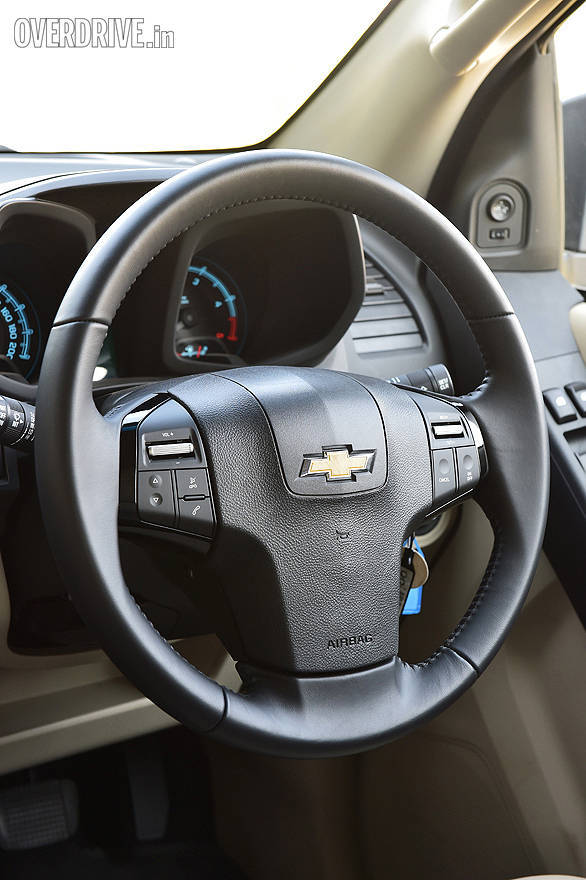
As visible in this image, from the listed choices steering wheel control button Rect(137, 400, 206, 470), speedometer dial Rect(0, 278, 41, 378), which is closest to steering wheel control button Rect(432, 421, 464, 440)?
steering wheel control button Rect(137, 400, 206, 470)

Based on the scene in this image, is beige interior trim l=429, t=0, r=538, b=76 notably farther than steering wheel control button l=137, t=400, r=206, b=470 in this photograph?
Yes

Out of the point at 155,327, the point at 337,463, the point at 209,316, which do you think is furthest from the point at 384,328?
the point at 337,463

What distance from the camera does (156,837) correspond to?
5.48 ft

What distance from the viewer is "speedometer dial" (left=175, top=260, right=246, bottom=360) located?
1.35m

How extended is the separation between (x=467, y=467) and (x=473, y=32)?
81 cm

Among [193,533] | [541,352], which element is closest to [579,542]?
[541,352]

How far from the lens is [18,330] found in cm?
122

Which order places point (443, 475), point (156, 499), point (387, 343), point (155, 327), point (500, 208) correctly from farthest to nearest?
point (500, 208), point (387, 343), point (155, 327), point (443, 475), point (156, 499)

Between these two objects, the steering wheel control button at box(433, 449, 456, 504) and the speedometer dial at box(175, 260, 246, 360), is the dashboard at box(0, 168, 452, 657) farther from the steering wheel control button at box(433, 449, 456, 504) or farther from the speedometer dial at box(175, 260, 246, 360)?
the steering wheel control button at box(433, 449, 456, 504)

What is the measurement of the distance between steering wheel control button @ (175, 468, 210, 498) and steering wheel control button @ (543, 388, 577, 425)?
2.61 ft

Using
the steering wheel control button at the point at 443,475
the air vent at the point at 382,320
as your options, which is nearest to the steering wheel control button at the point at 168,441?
the steering wheel control button at the point at 443,475

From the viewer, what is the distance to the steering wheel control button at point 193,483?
828 millimetres

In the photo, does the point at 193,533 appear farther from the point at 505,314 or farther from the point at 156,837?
the point at 156,837

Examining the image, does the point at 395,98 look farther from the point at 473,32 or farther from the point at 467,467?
the point at 467,467
